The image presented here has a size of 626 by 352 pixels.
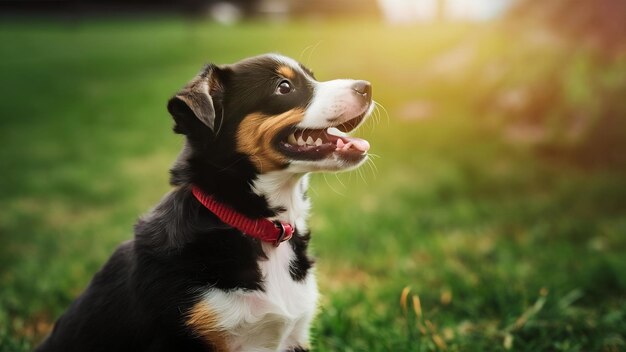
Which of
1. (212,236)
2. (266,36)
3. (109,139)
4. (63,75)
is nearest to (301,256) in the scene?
(212,236)

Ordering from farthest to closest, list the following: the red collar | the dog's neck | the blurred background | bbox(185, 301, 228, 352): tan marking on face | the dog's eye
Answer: the blurred background < the dog's eye < the dog's neck < the red collar < bbox(185, 301, 228, 352): tan marking on face

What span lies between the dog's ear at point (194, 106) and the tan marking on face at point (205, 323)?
2.43 ft

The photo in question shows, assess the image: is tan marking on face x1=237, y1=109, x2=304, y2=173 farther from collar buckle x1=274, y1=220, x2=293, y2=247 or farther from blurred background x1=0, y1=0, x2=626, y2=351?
blurred background x1=0, y1=0, x2=626, y2=351

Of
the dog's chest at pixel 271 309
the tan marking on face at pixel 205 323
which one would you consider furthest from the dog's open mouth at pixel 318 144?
the tan marking on face at pixel 205 323

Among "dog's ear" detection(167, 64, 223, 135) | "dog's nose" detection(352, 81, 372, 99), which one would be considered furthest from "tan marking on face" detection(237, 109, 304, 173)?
"dog's nose" detection(352, 81, 372, 99)

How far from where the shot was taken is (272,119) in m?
2.69

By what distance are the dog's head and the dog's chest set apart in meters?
0.43

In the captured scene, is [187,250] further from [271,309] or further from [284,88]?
[284,88]

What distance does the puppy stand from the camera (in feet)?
8.03

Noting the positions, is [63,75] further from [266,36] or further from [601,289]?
[601,289]

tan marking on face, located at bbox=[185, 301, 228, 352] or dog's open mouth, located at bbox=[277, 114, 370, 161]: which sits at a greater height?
dog's open mouth, located at bbox=[277, 114, 370, 161]

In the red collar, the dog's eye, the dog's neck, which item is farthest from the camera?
the dog's eye

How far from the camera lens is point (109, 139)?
901cm

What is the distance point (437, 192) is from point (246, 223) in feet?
12.7
